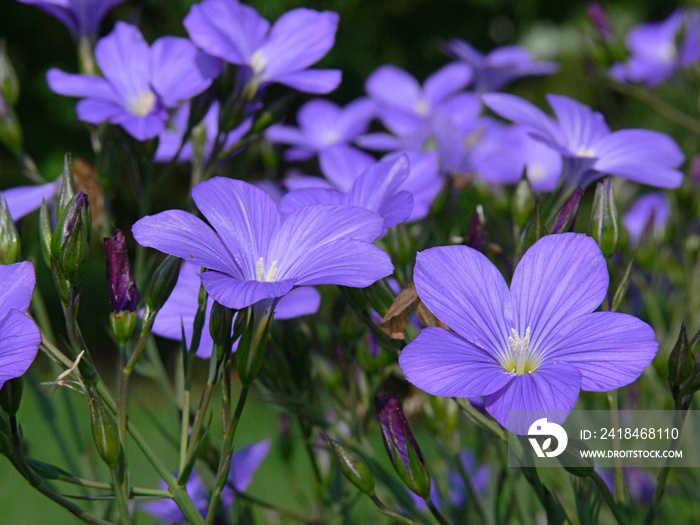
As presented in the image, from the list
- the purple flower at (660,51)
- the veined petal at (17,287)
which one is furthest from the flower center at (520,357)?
the purple flower at (660,51)

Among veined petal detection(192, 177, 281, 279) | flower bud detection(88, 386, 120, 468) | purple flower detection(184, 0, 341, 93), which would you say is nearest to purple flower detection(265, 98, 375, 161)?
purple flower detection(184, 0, 341, 93)

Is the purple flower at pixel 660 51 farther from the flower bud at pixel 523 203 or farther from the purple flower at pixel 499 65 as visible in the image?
the flower bud at pixel 523 203

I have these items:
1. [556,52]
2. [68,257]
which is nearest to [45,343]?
[68,257]

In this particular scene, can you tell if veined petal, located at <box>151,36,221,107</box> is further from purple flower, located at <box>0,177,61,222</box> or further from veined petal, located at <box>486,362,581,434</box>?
veined petal, located at <box>486,362,581,434</box>

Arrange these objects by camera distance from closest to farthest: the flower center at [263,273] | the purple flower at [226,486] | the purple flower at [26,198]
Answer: the flower center at [263,273] < the purple flower at [26,198] < the purple flower at [226,486]

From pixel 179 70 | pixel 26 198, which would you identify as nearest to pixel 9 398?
pixel 26 198

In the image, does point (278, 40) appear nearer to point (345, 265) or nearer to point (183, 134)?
point (183, 134)
